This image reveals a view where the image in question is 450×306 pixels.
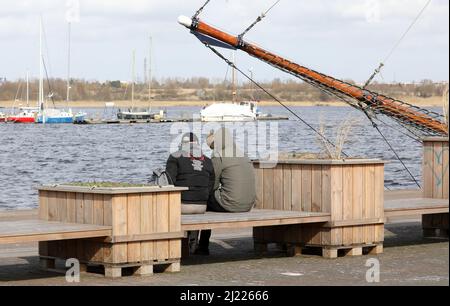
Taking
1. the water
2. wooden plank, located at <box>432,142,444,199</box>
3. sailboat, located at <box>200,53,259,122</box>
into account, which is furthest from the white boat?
wooden plank, located at <box>432,142,444,199</box>

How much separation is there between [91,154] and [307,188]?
5747cm

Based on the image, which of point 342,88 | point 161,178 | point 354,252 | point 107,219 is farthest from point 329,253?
point 342,88

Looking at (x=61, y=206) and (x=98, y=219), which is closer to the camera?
(x=98, y=219)

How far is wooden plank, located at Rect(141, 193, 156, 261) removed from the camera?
1339cm

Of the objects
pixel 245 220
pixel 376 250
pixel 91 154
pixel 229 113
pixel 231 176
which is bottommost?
pixel 91 154

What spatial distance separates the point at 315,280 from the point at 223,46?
12.2 metres

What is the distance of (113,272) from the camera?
13.3m

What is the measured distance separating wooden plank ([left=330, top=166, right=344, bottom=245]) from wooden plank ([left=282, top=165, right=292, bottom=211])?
0.71m

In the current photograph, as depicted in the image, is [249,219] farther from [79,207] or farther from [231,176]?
[79,207]

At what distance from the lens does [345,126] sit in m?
16.9

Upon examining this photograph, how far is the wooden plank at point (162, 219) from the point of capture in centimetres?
1353

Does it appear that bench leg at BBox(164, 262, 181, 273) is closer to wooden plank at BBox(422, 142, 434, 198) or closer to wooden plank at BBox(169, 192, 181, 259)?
wooden plank at BBox(169, 192, 181, 259)

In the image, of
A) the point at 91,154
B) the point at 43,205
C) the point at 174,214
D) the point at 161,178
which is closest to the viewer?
the point at 174,214

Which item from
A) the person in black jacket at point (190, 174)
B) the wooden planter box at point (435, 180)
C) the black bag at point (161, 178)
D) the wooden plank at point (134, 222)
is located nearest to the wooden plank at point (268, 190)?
the person in black jacket at point (190, 174)
